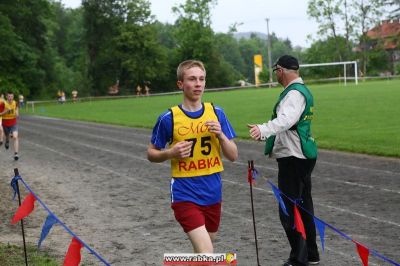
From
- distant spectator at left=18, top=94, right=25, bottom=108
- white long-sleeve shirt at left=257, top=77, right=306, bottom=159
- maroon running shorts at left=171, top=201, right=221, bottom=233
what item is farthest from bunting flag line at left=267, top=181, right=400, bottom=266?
distant spectator at left=18, top=94, right=25, bottom=108

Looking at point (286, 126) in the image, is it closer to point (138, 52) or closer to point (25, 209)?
point (25, 209)

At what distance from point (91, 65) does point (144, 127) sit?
6964cm

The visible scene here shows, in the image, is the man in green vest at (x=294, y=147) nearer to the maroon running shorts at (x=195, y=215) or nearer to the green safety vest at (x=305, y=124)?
the green safety vest at (x=305, y=124)

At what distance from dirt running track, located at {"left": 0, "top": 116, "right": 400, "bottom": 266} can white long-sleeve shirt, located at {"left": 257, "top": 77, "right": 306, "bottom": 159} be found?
48.6 inches

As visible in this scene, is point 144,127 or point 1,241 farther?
point 144,127

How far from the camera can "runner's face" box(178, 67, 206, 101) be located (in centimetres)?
470

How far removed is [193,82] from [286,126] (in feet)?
4.57

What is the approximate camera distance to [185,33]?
98438 millimetres

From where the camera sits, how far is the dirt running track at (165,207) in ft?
23.3

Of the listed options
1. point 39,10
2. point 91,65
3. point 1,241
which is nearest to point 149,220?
point 1,241

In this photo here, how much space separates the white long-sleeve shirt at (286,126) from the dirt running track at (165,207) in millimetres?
1235

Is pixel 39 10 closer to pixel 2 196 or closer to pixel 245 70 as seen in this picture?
pixel 2 196

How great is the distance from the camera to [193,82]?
473 centimetres

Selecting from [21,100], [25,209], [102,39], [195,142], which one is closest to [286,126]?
[195,142]
